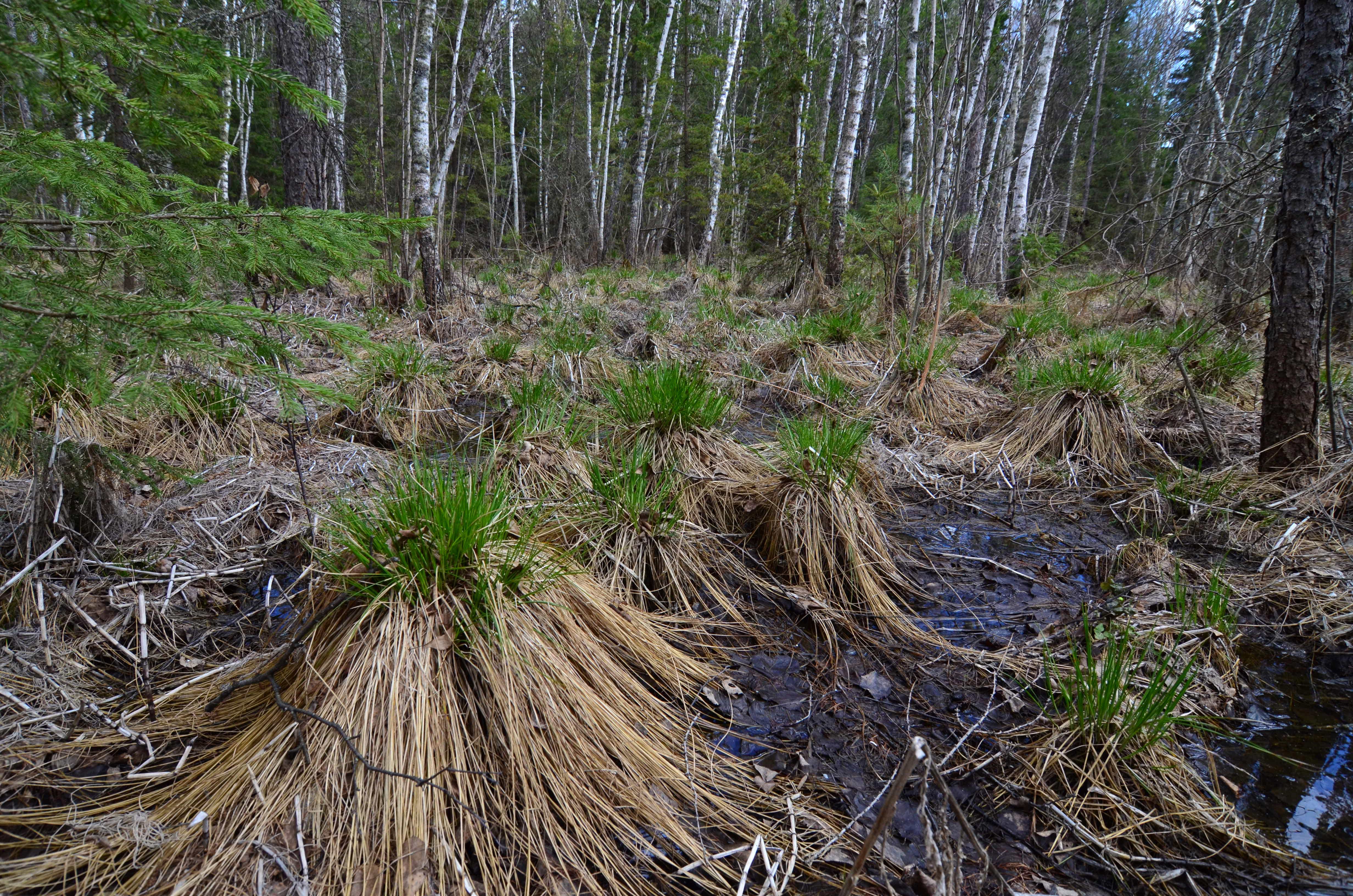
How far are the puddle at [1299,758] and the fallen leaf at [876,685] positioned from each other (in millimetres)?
1004

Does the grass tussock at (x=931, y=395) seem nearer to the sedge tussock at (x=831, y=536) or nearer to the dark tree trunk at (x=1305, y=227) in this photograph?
the dark tree trunk at (x=1305, y=227)

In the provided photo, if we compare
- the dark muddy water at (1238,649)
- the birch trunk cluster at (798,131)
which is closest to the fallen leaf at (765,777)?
the dark muddy water at (1238,649)

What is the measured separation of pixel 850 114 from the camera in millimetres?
8555

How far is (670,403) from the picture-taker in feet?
11.6

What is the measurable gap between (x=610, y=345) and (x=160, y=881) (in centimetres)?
594

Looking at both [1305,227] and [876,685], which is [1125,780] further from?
[1305,227]

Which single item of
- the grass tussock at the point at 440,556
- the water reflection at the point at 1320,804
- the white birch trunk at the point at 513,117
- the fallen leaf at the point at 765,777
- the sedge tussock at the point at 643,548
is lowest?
the fallen leaf at the point at 765,777

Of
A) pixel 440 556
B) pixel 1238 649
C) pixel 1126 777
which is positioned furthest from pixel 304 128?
pixel 1238 649

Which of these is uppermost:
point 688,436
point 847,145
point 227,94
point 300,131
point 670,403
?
point 227,94

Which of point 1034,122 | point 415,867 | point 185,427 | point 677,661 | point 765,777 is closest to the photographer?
point 415,867

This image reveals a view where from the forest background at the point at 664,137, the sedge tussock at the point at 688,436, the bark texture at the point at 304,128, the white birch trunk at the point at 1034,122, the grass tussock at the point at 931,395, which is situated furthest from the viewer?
the white birch trunk at the point at 1034,122

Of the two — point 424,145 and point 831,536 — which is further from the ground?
point 424,145

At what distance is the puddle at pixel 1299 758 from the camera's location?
1.72 meters

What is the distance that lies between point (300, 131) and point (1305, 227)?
10176 millimetres
